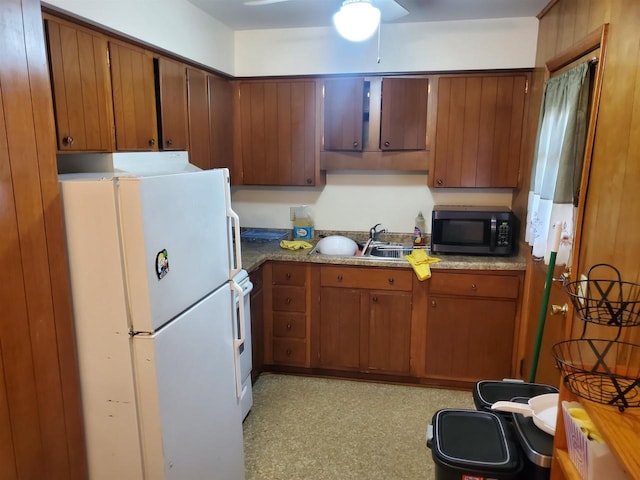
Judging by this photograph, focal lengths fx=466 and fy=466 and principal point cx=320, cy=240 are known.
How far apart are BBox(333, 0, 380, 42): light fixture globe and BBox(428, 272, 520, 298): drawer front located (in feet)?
5.35

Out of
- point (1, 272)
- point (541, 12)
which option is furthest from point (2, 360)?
point (541, 12)

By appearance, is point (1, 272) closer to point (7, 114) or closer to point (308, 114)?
point (7, 114)

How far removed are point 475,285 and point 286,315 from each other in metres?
1.33

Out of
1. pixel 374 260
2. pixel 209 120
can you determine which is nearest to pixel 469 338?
pixel 374 260

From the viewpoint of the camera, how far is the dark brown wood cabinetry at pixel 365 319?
319 centimetres

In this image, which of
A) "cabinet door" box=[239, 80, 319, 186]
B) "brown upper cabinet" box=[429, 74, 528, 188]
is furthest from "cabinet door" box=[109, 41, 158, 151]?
"brown upper cabinet" box=[429, 74, 528, 188]

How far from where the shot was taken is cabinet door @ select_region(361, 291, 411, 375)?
320 cm

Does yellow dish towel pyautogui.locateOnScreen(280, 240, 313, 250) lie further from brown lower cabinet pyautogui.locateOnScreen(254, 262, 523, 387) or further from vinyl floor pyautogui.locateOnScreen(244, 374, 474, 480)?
vinyl floor pyautogui.locateOnScreen(244, 374, 474, 480)

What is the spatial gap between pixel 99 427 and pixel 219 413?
1.67 ft

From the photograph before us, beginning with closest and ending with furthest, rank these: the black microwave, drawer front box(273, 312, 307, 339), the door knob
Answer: the door knob → the black microwave → drawer front box(273, 312, 307, 339)

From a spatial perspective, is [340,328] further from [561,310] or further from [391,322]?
[561,310]

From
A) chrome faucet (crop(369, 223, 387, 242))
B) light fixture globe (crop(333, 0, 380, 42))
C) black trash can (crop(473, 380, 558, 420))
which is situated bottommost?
black trash can (crop(473, 380, 558, 420))

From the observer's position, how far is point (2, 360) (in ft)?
4.07

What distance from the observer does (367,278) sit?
126 inches
